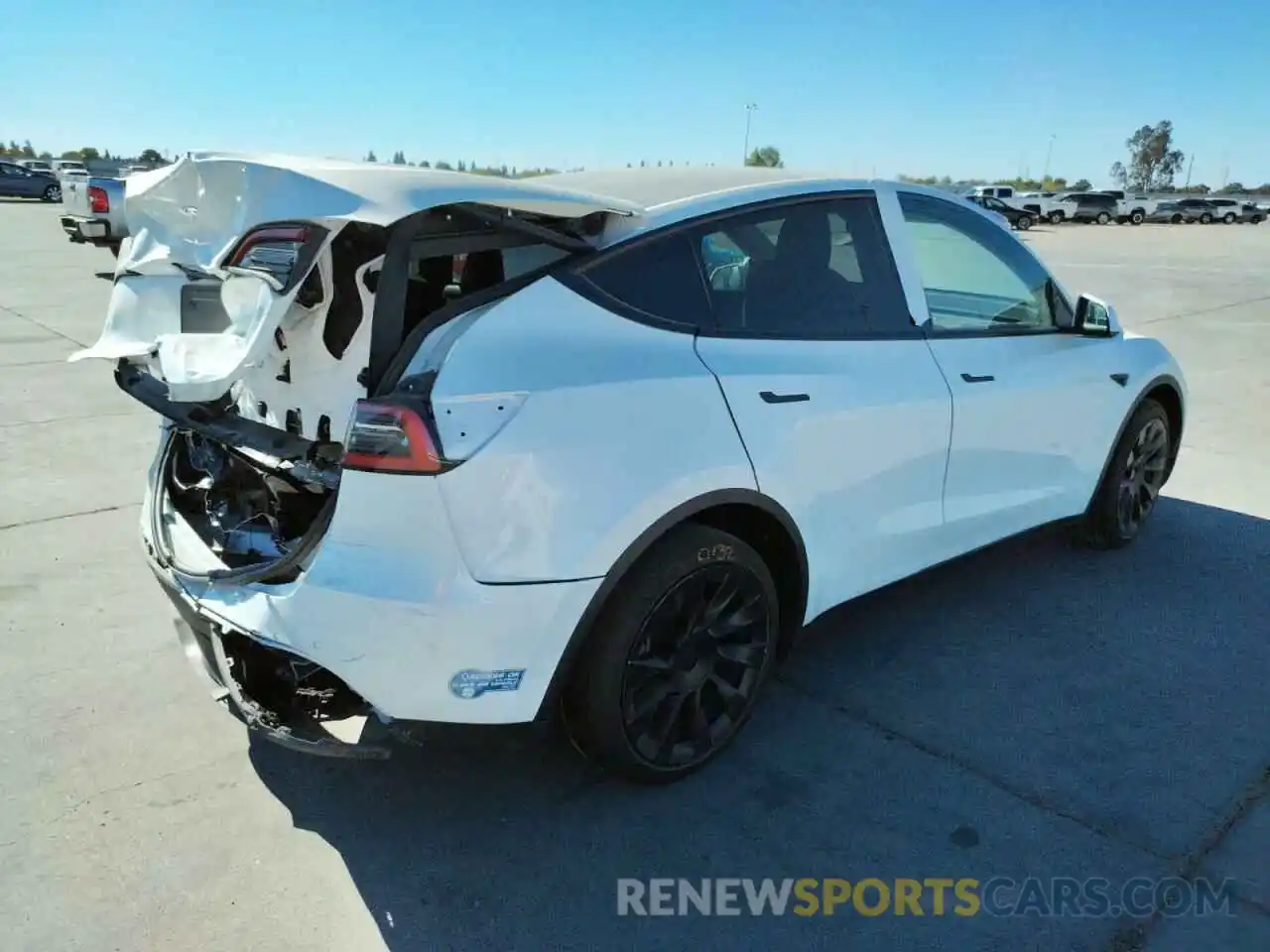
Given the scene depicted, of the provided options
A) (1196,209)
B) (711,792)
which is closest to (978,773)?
(711,792)

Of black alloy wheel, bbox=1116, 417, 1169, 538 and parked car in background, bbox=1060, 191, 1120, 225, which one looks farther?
parked car in background, bbox=1060, 191, 1120, 225

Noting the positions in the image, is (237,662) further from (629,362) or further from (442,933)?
(629,362)

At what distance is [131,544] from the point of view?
4.58 metres

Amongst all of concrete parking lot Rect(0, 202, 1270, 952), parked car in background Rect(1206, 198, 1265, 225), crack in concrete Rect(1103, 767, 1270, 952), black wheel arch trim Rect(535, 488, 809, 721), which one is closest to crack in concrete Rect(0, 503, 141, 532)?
concrete parking lot Rect(0, 202, 1270, 952)

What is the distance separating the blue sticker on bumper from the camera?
91.5 inches

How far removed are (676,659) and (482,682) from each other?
2.11 feet

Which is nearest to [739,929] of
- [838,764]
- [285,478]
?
[838,764]

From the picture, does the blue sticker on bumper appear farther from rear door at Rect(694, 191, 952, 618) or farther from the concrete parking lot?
rear door at Rect(694, 191, 952, 618)

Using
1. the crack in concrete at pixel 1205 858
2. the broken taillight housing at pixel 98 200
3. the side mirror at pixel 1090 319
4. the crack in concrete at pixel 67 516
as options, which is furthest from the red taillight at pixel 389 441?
the broken taillight housing at pixel 98 200

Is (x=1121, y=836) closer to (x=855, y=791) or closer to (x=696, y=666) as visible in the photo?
(x=855, y=791)

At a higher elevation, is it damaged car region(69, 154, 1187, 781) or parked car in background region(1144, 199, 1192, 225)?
parked car in background region(1144, 199, 1192, 225)

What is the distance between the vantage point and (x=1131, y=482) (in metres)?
4.74

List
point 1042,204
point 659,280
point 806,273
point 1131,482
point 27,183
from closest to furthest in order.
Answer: point 659,280 → point 806,273 → point 1131,482 → point 27,183 → point 1042,204

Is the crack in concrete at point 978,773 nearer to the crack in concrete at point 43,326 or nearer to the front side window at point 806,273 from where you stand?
the front side window at point 806,273
